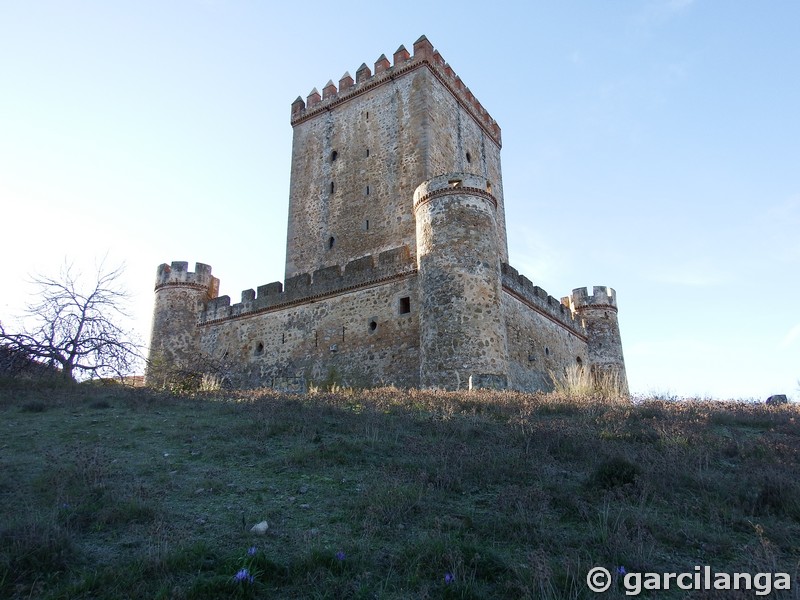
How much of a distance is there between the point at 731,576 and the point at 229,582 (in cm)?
373

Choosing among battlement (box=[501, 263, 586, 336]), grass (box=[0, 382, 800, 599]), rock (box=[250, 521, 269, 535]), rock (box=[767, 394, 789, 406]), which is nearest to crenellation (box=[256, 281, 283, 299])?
battlement (box=[501, 263, 586, 336])

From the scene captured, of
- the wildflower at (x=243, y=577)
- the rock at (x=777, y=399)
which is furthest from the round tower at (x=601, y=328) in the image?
the wildflower at (x=243, y=577)

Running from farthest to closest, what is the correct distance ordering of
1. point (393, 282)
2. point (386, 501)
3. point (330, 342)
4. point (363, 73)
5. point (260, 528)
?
point (363, 73)
point (330, 342)
point (393, 282)
point (386, 501)
point (260, 528)

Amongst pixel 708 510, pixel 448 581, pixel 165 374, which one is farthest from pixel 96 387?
pixel 708 510

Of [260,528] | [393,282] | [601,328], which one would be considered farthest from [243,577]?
[601,328]

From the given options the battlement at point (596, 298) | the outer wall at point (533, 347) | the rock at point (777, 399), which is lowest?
the rock at point (777, 399)

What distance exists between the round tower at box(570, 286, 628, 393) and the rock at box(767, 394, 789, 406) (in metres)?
10.6

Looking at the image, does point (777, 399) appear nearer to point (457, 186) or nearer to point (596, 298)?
point (457, 186)

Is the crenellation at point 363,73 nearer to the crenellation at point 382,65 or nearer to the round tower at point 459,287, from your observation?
the crenellation at point 382,65

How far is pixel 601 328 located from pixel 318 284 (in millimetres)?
13247

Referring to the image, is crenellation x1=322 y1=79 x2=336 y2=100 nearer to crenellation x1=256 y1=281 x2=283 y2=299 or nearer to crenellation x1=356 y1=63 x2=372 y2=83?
crenellation x1=356 y1=63 x2=372 y2=83

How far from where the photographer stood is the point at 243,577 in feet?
13.7

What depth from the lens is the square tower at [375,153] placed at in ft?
69.9

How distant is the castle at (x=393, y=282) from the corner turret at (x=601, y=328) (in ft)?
0.19
